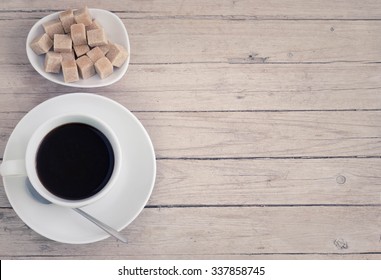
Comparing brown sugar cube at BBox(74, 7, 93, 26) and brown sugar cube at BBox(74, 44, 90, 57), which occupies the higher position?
brown sugar cube at BBox(74, 7, 93, 26)

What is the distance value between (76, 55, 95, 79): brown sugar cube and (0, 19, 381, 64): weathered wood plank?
0.10 meters

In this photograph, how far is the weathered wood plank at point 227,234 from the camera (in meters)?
1.02

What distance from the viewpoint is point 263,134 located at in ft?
3.52

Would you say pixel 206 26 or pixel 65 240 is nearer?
pixel 65 240

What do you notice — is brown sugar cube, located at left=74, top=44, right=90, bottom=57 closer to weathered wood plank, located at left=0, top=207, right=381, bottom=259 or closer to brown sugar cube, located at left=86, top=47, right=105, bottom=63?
brown sugar cube, located at left=86, top=47, right=105, bottom=63

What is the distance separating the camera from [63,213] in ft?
3.02

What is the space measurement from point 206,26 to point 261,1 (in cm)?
12

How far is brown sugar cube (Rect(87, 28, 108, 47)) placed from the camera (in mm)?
1008

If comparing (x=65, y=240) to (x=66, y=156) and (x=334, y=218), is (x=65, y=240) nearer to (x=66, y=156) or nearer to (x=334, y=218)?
(x=66, y=156)

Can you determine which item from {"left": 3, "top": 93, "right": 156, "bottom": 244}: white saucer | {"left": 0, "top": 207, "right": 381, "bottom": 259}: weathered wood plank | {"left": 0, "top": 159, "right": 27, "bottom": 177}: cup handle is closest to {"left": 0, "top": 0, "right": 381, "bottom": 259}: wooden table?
{"left": 0, "top": 207, "right": 381, "bottom": 259}: weathered wood plank

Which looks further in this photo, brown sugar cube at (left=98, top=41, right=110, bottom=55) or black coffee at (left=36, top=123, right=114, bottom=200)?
brown sugar cube at (left=98, top=41, right=110, bottom=55)

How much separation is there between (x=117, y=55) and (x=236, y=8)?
0.26m

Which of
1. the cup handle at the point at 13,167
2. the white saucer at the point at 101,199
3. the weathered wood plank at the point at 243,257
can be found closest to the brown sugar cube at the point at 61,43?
the white saucer at the point at 101,199
